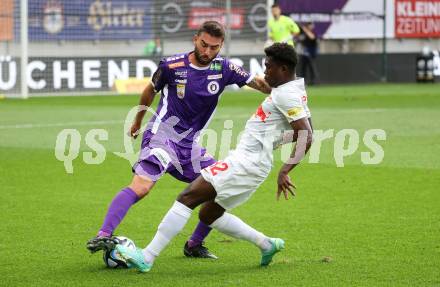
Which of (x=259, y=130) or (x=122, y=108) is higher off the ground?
(x=259, y=130)

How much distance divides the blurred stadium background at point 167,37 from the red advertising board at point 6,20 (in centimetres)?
3

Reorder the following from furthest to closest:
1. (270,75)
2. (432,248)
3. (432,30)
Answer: (432,30), (432,248), (270,75)

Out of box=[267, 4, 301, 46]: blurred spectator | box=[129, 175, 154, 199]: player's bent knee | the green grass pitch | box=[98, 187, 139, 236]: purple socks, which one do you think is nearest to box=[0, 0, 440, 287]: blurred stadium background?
the green grass pitch

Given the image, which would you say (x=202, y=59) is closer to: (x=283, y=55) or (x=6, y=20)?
(x=283, y=55)

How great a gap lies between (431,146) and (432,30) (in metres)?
24.0

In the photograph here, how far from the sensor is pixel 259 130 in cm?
742

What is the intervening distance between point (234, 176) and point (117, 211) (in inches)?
38.6

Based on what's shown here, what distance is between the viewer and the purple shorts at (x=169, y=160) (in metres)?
7.96

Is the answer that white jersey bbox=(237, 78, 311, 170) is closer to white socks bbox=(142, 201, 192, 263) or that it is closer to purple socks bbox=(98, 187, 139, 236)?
white socks bbox=(142, 201, 192, 263)

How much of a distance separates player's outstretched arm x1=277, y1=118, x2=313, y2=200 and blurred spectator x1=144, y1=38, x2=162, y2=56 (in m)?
24.6

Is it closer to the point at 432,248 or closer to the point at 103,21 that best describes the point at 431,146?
the point at 432,248

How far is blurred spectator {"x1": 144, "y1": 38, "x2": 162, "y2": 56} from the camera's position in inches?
1270

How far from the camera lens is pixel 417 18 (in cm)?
3862

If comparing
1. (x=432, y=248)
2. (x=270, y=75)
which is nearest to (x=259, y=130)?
(x=270, y=75)
